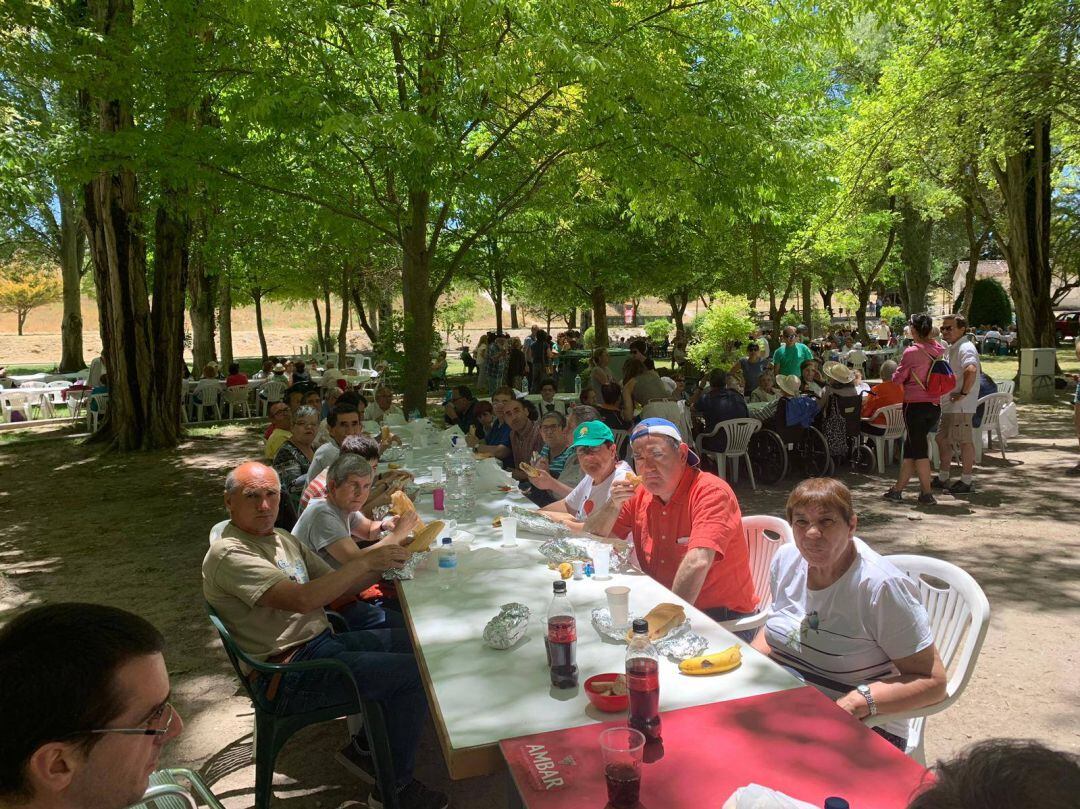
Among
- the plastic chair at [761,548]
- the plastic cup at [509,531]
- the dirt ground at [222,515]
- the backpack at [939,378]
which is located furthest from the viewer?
the backpack at [939,378]

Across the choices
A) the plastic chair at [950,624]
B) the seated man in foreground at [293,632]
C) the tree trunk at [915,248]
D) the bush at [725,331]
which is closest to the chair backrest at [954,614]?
the plastic chair at [950,624]

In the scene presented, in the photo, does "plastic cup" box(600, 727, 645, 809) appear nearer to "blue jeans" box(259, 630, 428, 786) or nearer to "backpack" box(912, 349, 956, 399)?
"blue jeans" box(259, 630, 428, 786)

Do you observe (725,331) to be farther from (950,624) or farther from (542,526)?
(950,624)

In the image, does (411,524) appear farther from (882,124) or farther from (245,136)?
(882,124)

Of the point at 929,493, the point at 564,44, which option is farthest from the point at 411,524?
the point at 929,493

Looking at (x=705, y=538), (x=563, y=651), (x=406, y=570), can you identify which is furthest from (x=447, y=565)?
(x=563, y=651)

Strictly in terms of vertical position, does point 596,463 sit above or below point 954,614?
above

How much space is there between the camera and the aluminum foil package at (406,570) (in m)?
3.29

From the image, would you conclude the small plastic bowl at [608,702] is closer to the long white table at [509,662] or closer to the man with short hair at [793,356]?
the long white table at [509,662]

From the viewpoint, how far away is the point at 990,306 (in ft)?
114

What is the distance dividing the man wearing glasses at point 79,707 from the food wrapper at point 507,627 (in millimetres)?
1184

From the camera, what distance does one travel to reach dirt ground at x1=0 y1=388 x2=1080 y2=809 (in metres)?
3.33

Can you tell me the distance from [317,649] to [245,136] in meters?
8.00

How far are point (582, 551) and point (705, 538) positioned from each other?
0.62 metres
